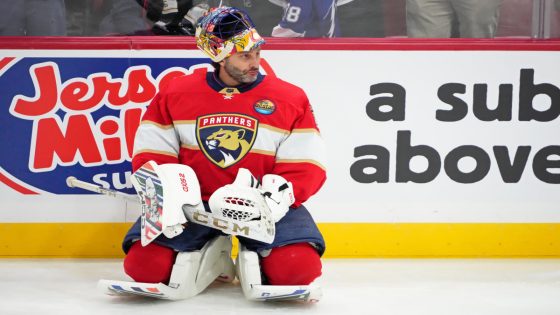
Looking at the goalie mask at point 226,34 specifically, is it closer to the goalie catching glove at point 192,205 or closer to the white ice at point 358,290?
the goalie catching glove at point 192,205

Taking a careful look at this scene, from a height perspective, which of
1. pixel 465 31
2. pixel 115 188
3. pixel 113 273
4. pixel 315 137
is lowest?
pixel 113 273

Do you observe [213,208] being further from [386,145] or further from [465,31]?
[465,31]

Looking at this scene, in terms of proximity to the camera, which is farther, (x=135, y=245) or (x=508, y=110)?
(x=508, y=110)

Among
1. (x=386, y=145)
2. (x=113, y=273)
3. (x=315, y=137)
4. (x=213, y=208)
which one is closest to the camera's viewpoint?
(x=213, y=208)

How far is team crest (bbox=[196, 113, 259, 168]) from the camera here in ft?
12.2

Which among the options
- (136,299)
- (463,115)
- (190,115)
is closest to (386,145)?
(463,115)

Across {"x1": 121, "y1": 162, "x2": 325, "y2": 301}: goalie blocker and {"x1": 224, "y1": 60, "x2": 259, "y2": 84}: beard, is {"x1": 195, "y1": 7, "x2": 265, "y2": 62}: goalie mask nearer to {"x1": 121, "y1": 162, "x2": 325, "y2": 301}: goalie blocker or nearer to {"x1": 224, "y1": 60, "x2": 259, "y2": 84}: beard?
{"x1": 224, "y1": 60, "x2": 259, "y2": 84}: beard

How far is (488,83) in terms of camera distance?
4406 mm

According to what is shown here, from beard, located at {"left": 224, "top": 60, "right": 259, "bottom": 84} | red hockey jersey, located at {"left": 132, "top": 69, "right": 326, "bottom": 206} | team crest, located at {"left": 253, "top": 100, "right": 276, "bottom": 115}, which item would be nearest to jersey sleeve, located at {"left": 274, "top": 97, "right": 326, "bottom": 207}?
red hockey jersey, located at {"left": 132, "top": 69, "right": 326, "bottom": 206}

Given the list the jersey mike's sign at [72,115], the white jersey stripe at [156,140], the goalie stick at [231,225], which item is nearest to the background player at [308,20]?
the jersey mike's sign at [72,115]

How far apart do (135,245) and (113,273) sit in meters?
0.47

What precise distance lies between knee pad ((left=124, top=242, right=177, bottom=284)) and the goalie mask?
71 cm

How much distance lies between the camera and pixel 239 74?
3.74 metres

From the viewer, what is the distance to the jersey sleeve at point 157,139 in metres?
3.76
